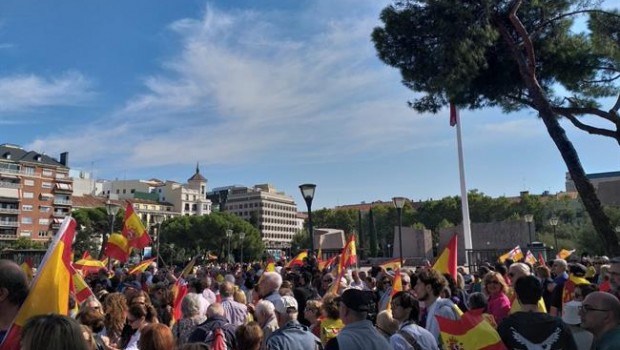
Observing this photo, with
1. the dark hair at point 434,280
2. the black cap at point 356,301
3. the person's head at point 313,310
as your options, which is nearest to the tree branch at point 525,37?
the dark hair at point 434,280

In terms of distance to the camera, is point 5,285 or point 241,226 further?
point 241,226

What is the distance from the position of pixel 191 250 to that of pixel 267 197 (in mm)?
82216

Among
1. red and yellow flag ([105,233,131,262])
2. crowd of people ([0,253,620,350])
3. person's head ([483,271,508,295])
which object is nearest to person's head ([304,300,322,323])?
crowd of people ([0,253,620,350])

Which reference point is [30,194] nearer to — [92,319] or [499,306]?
[92,319]

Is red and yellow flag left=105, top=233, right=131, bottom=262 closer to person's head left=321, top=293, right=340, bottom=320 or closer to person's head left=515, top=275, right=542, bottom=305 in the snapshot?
person's head left=321, top=293, right=340, bottom=320

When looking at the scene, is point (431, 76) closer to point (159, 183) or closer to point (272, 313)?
point (272, 313)

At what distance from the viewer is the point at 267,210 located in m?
164

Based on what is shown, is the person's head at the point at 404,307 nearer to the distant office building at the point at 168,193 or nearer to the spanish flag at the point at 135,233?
the spanish flag at the point at 135,233

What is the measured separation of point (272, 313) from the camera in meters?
5.21

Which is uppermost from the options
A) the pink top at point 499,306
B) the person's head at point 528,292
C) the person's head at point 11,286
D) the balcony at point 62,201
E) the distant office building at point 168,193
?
the distant office building at point 168,193

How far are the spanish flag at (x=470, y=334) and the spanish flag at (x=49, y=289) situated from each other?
2.91m

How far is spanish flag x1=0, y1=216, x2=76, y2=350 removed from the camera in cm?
295

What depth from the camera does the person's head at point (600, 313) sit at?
11.6 feet

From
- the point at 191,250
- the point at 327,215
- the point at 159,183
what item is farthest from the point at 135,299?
the point at 159,183
